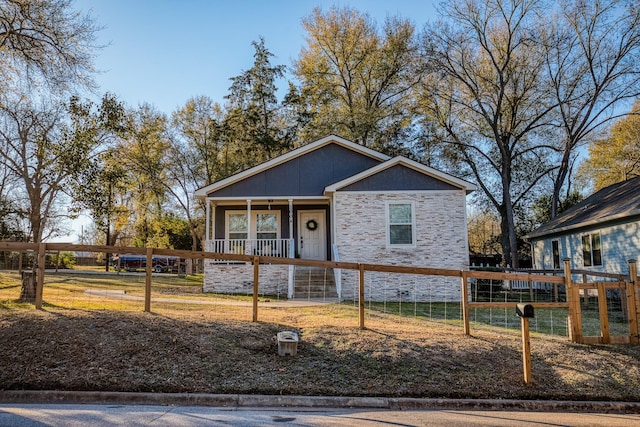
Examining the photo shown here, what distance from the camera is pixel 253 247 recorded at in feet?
51.8

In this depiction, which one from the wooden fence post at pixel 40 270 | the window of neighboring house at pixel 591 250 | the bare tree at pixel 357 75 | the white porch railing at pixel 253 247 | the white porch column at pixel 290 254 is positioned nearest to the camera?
the wooden fence post at pixel 40 270

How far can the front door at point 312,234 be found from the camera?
16.9 m

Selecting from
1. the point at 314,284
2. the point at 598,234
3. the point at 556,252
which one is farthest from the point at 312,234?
the point at 556,252

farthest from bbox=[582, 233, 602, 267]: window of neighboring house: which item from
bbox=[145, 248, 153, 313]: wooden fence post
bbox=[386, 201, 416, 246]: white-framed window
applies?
Answer: bbox=[145, 248, 153, 313]: wooden fence post

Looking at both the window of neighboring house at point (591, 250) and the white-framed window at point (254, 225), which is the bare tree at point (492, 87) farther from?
the white-framed window at point (254, 225)

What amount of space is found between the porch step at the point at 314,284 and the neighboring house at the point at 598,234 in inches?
391

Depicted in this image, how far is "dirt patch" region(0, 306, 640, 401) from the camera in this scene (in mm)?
5172

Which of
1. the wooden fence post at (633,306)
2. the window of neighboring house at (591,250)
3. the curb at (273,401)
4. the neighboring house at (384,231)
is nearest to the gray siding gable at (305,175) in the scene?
the neighboring house at (384,231)

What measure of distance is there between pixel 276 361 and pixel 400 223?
917 centimetres

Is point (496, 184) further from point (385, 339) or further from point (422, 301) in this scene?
point (385, 339)

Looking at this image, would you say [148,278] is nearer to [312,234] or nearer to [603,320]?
[603,320]

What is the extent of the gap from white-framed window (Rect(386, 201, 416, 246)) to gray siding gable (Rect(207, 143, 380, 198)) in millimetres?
2848

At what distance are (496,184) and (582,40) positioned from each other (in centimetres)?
899

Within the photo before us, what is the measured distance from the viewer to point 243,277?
48.6 ft
